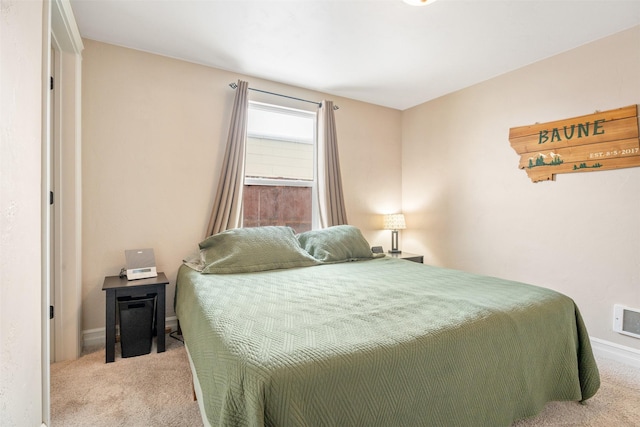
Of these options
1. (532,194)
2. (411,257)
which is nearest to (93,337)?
(411,257)

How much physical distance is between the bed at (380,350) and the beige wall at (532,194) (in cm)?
103

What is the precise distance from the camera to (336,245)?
2.93 meters

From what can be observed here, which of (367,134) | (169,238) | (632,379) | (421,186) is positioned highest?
(367,134)

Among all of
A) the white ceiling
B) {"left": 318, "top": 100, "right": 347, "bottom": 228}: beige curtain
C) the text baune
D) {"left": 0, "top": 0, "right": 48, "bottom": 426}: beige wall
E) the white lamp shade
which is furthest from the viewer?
the white lamp shade

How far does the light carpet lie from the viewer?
1631 mm

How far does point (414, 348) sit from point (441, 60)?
8.43 ft

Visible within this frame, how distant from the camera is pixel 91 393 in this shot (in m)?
1.86

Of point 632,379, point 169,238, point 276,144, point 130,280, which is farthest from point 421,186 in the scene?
point 130,280

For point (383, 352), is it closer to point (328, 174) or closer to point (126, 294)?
point (126, 294)

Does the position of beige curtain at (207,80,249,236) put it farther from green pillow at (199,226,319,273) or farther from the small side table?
the small side table

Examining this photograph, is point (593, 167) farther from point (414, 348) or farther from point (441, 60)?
point (414, 348)

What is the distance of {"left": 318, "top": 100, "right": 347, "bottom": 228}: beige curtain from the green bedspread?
1.48 metres

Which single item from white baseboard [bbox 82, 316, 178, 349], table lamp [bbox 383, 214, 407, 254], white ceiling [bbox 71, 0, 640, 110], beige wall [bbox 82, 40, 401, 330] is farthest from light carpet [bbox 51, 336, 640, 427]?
white ceiling [bbox 71, 0, 640, 110]

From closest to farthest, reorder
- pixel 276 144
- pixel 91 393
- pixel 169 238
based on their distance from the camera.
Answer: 1. pixel 91 393
2. pixel 169 238
3. pixel 276 144
